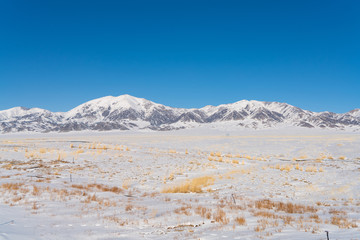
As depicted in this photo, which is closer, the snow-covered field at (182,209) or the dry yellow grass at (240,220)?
the snow-covered field at (182,209)

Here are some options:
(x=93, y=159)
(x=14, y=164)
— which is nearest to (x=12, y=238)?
Answer: (x=14, y=164)

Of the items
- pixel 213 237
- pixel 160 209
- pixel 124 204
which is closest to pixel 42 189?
pixel 124 204

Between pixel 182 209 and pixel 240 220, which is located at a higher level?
pixel 240 220

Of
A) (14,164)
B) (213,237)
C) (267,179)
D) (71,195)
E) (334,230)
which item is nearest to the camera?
(213,237)

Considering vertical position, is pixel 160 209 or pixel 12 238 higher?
pixel 12 238

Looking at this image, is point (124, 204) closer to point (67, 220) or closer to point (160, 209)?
point (160, 209)

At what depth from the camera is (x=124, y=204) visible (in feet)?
35.8

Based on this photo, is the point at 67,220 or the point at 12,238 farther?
the point at 67,220

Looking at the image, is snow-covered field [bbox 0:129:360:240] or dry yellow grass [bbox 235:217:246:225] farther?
dry yellow grass [bbox 235:217:246:225]

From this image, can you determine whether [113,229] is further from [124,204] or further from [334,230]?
[334,230]

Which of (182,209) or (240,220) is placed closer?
(240,220)

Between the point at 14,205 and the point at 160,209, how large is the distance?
18.0 ft

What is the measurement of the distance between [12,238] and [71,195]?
6503 millimetres

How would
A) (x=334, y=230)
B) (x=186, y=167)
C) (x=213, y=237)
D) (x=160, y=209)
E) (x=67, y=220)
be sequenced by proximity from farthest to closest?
(x=186, y=167)
(x=160, y=209)
(x=67, y=220)
(x=334, y=230)
(x=213, y=237)
